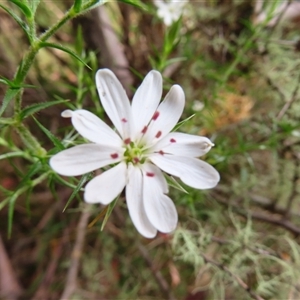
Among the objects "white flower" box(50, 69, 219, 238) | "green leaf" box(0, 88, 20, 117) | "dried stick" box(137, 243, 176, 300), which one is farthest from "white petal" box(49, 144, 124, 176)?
"dried stick" box(137, 243, 176, 300)

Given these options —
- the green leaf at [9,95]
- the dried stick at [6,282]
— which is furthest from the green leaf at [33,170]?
the dried stick at [6,282]

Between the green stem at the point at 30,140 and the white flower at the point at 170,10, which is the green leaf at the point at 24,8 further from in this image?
the white flower at the point at 170,10

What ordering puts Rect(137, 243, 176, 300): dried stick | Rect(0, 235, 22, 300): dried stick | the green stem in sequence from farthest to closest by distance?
1. Rect(0, 235, 22, 300): dried stick
2. Rect(137, 243, 176, 300): dried stick
3. the green stem

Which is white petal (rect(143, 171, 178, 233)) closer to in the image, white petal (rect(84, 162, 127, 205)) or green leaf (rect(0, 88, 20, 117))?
white petal (rect(84, 162, 127, 205))

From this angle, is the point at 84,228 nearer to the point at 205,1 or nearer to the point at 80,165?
the point at 80,165

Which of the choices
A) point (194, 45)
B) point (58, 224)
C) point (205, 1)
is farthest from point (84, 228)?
point (205, 1)
